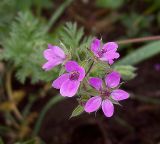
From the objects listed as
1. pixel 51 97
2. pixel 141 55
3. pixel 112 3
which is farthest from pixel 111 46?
pixel 112 3

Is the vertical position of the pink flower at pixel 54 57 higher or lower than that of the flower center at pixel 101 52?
higher

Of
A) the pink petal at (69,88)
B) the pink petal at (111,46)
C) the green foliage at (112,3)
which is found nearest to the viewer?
the pink petal at (69,88)

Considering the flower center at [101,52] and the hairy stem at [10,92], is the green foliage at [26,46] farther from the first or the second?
the flower center at [101,52]

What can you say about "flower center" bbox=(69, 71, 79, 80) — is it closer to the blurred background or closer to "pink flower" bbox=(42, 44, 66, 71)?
"pink flower" bbox=(42, 44, 66, 71)


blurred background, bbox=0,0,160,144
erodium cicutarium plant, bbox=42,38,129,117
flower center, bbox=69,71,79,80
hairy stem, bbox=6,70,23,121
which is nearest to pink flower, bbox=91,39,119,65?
erodium cicutarium plant, bbox=42,38,129,117

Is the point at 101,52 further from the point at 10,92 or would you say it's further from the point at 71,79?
the point at 10,92

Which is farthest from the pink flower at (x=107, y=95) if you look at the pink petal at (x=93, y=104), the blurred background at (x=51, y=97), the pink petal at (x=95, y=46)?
the blurred background at (x=51, y=97)

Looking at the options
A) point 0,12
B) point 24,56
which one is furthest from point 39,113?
point 0,12

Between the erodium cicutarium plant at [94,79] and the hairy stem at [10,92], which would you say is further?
the hairy stem at [10,92]

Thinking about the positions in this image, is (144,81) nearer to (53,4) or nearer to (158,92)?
(158,92)
